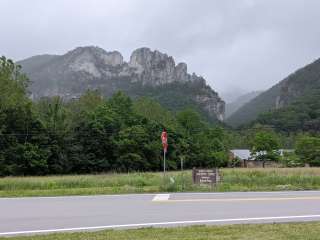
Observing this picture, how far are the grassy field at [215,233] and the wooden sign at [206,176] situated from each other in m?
10.0

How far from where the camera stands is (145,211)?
12508 mm

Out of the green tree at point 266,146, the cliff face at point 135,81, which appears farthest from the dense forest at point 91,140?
the cliff face at point 135,81

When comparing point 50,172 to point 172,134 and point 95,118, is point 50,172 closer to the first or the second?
point 95,118

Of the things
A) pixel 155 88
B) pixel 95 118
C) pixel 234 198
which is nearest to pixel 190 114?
pixel 95 118

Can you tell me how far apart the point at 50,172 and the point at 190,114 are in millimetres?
30114

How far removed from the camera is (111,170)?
61.4 metres

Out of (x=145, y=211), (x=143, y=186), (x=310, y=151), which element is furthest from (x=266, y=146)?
(x=145, y=211)

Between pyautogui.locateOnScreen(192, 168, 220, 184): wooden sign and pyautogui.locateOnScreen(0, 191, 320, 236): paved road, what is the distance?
3.09 metres

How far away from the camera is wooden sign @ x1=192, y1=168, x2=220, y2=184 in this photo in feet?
64.2

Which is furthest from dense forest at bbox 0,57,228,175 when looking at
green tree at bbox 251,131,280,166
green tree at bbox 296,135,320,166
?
green tree at bbox 296,135,320,166

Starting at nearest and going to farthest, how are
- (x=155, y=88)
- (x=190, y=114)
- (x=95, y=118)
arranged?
(x=95, y=118) → (x=190, y=114) → (x=155, y=88)

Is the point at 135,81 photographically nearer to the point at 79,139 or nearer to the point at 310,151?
the point at 310,151

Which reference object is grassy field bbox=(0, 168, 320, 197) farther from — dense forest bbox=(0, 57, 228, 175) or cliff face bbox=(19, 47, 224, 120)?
cliff face bbox=(19, 47, 224, 120)

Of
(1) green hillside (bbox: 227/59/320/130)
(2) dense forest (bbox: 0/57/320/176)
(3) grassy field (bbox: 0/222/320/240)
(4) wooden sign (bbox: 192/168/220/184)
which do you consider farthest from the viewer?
(1) green hillside (bbox: 227/59/320/130)
